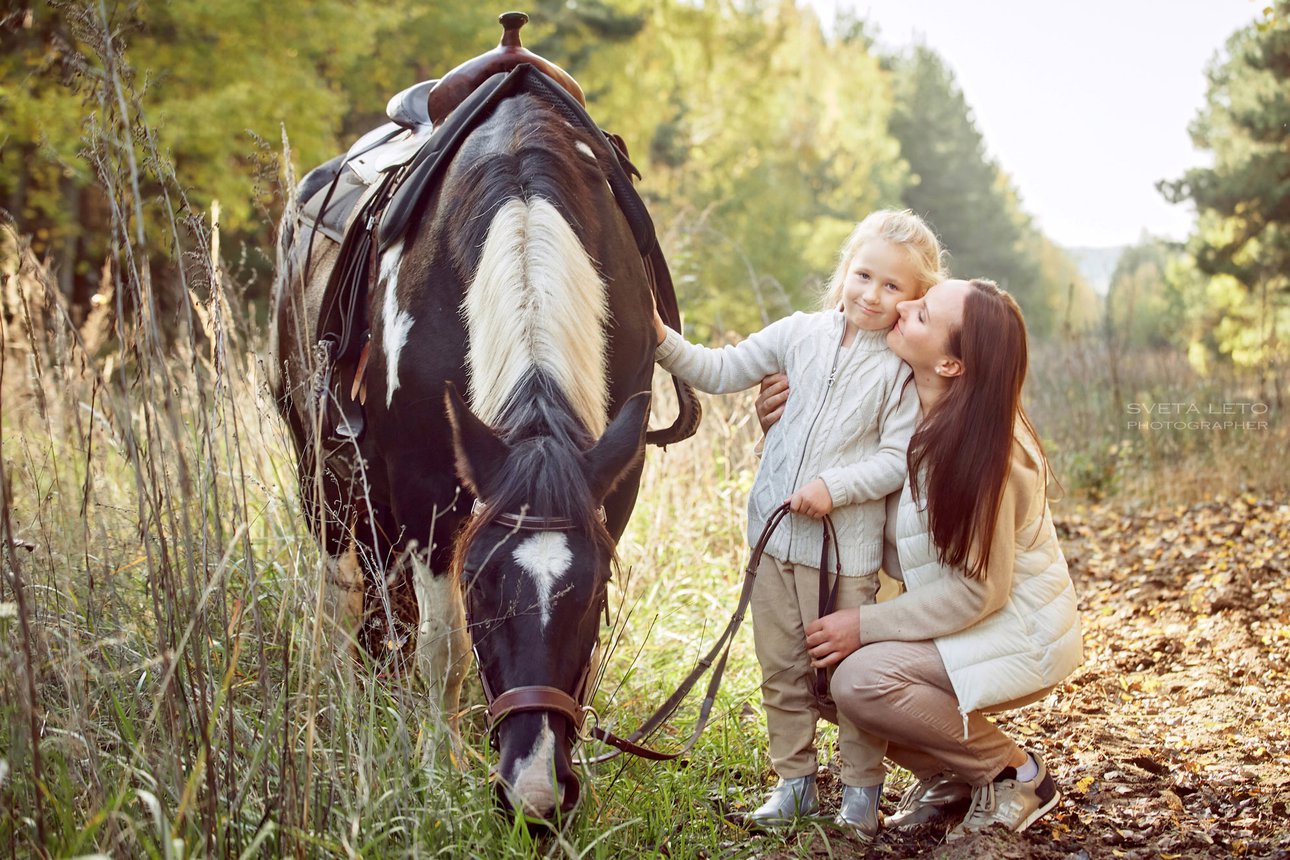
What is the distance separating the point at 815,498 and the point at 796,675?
1.53ft

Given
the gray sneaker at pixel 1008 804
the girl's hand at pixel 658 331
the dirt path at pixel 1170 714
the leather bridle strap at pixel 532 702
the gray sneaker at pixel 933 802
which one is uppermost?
the girl's hand at pixel 658 331

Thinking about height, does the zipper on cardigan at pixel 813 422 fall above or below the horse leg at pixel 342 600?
above

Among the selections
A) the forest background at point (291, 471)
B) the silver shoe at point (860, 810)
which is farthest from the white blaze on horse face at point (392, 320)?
the silver shoe at point (860, 810)

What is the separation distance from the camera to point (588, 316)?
95.3 inches

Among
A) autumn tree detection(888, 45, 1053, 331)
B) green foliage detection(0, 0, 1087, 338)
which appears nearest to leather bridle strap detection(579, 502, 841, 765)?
green foliage detection(0, 0, 1087, 338)

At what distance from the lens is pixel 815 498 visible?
2.59 m

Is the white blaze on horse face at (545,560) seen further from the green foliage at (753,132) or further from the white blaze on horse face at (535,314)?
the green foliage at (753,132)

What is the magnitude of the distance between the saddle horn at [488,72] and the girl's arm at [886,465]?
1.32 meters

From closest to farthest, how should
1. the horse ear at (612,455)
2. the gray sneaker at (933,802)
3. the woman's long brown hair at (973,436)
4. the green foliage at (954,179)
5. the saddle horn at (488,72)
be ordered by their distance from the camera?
the horse ear at (612,455) → the woman's long brown hair at (973,436) → the gray sneaker at (933,802) → the saddle horn at (488,72) → the green foliage at (954,179)

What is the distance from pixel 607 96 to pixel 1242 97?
37.5ft

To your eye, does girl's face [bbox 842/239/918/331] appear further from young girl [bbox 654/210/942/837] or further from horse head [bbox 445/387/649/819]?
horse head [bbox 445/387/649/819]

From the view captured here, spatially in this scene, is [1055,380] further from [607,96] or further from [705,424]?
[607,96]

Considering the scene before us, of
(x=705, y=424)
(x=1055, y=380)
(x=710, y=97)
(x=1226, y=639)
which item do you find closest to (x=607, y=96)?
→ (x=710, y=97)

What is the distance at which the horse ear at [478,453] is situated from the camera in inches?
82.3
